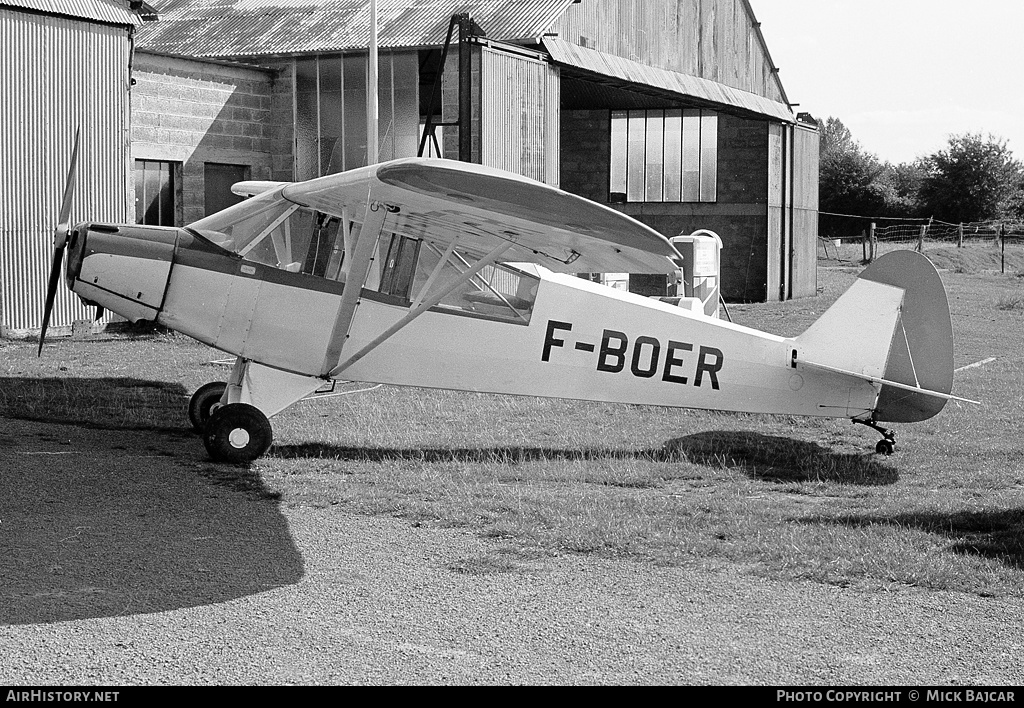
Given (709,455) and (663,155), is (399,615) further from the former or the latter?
(663,155)

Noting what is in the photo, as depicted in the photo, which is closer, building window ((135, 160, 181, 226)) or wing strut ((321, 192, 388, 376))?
wing strut ((321, 192, 388, 376))

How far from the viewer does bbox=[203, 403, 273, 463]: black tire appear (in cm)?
891

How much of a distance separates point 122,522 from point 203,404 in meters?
3.29

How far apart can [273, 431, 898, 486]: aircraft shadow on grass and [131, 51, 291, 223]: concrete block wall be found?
12940 mm

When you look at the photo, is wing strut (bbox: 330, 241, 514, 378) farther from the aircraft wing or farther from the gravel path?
the gravel path

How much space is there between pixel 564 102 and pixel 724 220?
6.52m

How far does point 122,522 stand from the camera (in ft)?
23.2

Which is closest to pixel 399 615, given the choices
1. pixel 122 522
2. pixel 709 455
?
pixel 122 522

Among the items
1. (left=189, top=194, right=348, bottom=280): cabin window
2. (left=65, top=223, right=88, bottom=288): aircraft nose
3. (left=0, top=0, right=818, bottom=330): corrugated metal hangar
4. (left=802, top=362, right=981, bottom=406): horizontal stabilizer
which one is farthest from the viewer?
(left=0, top=0, right=818, bottom=330): corrugated metal hangar

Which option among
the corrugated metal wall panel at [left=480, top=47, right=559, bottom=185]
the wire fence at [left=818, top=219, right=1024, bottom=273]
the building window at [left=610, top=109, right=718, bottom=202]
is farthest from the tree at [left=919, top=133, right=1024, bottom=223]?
the corrugated metal wall panel at [left=480, top=47, right=559, bottom=185]

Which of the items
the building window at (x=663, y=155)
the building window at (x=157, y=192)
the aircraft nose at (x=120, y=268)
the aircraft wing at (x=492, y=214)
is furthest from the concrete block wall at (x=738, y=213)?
the aircraft nose at (x=120, y=268)

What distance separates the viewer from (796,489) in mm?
8477

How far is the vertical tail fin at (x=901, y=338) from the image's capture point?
9.44m
